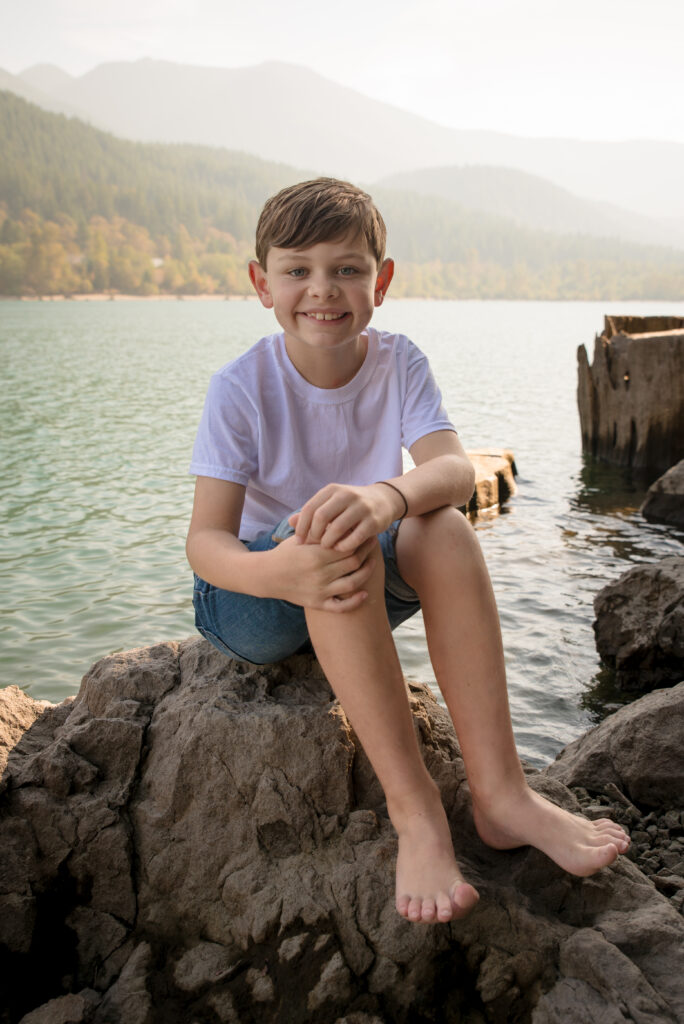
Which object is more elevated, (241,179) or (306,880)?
(241,179)

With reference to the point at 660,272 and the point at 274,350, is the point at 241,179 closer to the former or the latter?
the point at 660,272

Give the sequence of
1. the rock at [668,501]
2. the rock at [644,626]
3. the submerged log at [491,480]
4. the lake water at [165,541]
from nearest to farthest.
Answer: the rock at [644,626], the lake water at [165,541], the rock at [668,501], the submerged log at [491,480]

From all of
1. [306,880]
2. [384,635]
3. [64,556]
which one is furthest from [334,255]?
[64,556]

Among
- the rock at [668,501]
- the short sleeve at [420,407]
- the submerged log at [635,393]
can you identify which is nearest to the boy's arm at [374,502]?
the short sleeve at [420,407]

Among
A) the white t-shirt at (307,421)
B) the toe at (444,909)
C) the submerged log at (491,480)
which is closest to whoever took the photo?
the toe at (444,909)

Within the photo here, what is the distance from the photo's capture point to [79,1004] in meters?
1.60

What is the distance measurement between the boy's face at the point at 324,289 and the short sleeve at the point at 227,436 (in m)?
0.22

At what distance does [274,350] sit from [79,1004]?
1.45 m

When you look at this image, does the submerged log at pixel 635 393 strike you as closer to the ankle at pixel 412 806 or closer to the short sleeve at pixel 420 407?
the short sleeve at pixel 420 407

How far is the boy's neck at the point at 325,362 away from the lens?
2.13 meters

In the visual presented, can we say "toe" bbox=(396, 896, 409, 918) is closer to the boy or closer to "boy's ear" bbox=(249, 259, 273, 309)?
the boy

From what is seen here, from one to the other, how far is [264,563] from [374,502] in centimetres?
25

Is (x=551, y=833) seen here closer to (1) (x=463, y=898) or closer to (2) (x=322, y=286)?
(1) (x=463, y=898)

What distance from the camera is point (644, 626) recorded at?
358 cm
